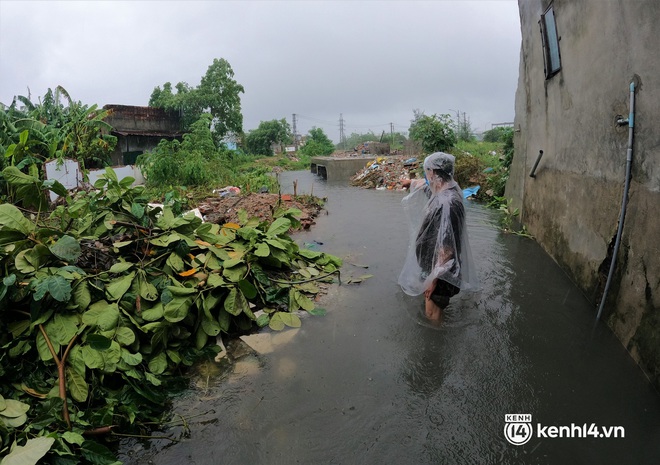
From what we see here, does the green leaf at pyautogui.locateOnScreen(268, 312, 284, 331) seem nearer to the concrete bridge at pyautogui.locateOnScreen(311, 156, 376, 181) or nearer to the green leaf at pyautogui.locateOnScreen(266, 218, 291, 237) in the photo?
the green leaf at pyautogui.locateOnScreen(266, 218, 291, 237)

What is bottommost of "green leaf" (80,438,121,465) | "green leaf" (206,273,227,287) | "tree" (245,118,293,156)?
"green leaf" (80,438,121,465)

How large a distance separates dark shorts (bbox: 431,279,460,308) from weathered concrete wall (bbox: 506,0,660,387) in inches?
47.1

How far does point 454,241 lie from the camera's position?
10.7ft

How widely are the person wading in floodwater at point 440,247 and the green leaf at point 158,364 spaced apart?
2.14 meters

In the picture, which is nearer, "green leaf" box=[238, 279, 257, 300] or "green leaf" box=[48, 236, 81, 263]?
"green leaf" box=[48, 236, 81, 263]

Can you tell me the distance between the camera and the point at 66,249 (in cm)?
277

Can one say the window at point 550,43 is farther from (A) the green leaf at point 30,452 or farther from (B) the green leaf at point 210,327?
(A) the green leaf at point 30,452

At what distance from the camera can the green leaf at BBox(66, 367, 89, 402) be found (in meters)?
2.22

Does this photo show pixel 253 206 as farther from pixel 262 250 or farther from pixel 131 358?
pixel 131 358

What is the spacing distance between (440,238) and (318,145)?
1259 inches

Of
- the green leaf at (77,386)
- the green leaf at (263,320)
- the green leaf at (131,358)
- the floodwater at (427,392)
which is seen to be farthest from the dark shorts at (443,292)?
the green leaf at (77,386)

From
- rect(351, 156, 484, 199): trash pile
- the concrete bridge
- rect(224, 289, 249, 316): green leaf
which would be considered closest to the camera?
rect(224, 289, 249, 316): green leaf

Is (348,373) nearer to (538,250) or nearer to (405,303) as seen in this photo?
(405,303)

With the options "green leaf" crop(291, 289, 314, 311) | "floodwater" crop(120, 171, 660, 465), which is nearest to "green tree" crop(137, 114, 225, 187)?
"green leaf" crop(291, 289, 314, 311)
